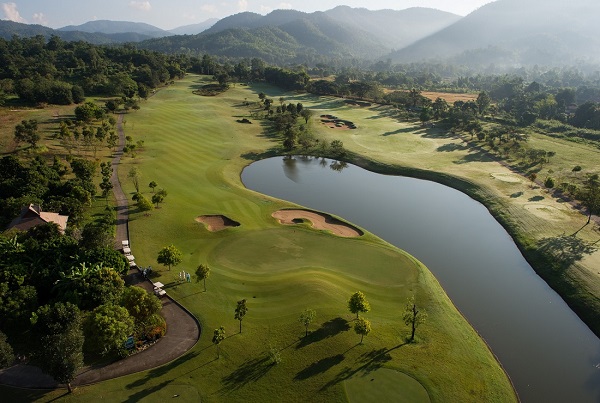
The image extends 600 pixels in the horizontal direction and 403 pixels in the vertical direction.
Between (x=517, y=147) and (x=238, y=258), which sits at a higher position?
(x=517, y=147)

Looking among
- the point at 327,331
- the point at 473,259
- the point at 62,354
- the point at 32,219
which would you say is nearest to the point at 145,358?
the point at 62,354

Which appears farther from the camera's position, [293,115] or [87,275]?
[293,115]

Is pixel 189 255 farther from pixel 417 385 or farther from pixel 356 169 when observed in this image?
pixel 356 169

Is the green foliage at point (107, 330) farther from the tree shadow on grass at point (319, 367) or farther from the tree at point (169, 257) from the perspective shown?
the tree shadow on grass at point (319, 367)

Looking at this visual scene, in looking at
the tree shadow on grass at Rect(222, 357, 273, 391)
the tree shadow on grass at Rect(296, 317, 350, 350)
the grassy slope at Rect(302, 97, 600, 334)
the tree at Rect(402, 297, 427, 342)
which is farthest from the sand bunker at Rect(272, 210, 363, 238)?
the tree shadow on grass at Rect(222, 357, 273, 391)

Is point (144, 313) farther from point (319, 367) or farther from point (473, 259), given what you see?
point (473, 259)

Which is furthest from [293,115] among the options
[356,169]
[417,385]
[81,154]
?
[417,385]

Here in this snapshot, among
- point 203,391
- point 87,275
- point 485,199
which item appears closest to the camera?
point 203,391
